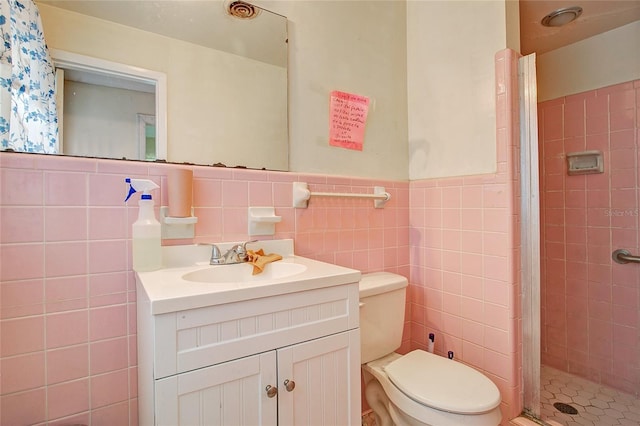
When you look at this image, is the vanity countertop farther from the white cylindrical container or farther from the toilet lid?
the toilet lid

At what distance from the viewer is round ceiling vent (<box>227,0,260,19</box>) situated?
1.19 meters

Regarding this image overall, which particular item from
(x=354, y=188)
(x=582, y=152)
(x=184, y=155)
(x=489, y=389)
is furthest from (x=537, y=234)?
(x=184, y=155)

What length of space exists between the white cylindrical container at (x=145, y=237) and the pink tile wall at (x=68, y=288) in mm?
68

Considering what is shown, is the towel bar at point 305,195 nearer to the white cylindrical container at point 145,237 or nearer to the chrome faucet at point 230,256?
the chrome faucet at point 230,256

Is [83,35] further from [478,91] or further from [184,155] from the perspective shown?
[478,91]

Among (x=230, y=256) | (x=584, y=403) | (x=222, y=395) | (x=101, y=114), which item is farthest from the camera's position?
(x=584, y=403)

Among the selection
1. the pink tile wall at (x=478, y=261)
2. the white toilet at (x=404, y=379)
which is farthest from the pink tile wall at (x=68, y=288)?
the pink tile wall at (x=478, y=261)

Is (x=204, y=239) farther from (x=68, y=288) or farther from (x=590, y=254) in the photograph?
(x=590, y=254)

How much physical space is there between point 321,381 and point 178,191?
0.72 m

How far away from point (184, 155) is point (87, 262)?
44 centimetres

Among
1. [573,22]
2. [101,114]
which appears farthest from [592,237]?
[101,114]

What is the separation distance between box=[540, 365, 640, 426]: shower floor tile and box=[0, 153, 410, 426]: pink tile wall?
1.78m

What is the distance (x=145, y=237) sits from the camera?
36.0 inches

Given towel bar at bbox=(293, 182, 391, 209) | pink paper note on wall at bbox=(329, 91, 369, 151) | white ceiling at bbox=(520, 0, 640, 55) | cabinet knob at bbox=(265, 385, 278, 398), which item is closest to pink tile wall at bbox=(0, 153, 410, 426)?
towel bar at bbox=(293, 182, 391, 209)
